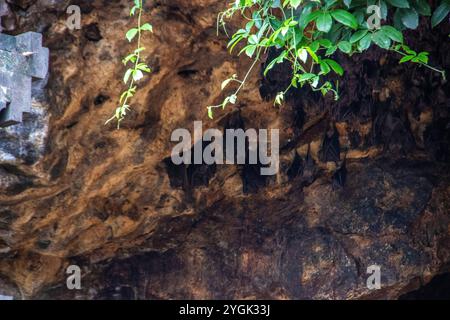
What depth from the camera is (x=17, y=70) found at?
2.79 meters

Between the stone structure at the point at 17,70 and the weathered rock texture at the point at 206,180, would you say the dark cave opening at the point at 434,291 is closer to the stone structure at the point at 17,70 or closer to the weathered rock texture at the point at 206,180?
the weathered rock texture at the point at 206,180

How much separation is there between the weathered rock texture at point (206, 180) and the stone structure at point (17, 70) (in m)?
0.57

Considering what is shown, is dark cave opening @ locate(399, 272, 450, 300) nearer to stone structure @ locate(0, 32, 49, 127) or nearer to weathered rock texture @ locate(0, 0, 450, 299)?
weathered rock texture @ locate(0, 0, 450, 299)

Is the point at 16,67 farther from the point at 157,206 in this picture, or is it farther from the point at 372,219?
the point at 372,219

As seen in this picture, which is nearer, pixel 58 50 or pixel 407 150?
pixel 58 50

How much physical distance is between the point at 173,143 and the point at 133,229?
64 cm

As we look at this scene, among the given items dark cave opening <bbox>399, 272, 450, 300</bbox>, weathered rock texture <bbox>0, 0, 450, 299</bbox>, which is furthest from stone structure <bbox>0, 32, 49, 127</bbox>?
dark cave opening <bbox>399, 272, 450, 300</bbox>

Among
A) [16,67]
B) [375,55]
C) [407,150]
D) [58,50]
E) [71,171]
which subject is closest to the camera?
[16,67]

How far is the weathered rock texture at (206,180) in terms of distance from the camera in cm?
355

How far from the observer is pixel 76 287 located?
14.7ft

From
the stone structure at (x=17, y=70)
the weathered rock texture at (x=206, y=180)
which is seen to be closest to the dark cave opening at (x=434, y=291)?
the weathered rock texture at (x=206, y=180)

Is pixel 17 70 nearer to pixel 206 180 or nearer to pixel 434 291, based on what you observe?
pixel 206 180

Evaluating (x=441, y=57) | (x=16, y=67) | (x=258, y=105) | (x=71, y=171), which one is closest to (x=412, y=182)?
(x=441, y=57)
